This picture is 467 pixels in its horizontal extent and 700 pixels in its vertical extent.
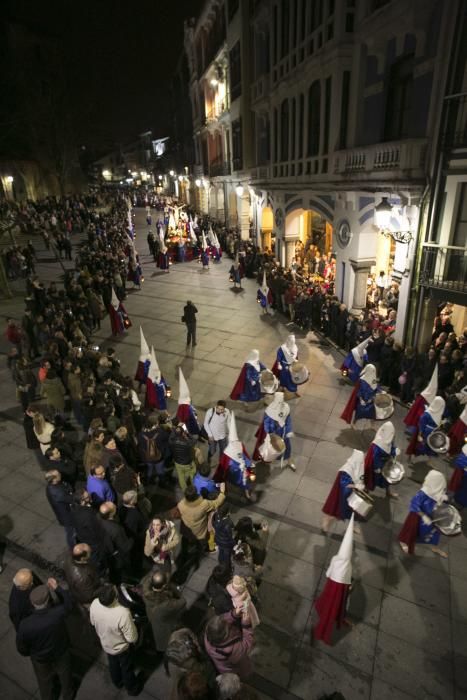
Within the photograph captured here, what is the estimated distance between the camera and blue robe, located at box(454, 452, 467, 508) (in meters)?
6.69

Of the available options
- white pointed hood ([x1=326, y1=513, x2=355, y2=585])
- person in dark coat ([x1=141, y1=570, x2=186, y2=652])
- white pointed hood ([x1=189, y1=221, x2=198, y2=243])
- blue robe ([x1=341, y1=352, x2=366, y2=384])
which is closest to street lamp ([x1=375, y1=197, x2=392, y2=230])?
blue robe ([x1=341, y1=352, x2=366, y2=384])

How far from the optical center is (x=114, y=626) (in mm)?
4070

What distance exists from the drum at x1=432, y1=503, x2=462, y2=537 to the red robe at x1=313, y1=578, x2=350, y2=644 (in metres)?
1.93

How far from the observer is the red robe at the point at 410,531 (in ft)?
19.3

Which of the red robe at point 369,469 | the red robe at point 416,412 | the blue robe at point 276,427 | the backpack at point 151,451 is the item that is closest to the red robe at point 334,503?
the red robe at point 369,469

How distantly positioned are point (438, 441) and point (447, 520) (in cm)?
208

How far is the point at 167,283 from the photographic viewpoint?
21.8 meters

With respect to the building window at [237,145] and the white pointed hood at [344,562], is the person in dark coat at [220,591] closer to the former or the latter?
the white pointed hood at [344,562]

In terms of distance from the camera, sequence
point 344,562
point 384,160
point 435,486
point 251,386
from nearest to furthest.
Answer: point 344,562 → point 435,486 → point 251,386 → point 384,160

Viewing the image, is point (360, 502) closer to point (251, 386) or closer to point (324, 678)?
point (324, 678)

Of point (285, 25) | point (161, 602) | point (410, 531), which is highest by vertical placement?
point (285, 25)

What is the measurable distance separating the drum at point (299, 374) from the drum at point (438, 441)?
3304 millimetres

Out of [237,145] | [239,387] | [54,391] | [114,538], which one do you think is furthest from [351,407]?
[237,145]

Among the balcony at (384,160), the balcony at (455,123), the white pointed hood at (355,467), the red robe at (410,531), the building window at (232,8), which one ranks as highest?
the building window at (232,8)
